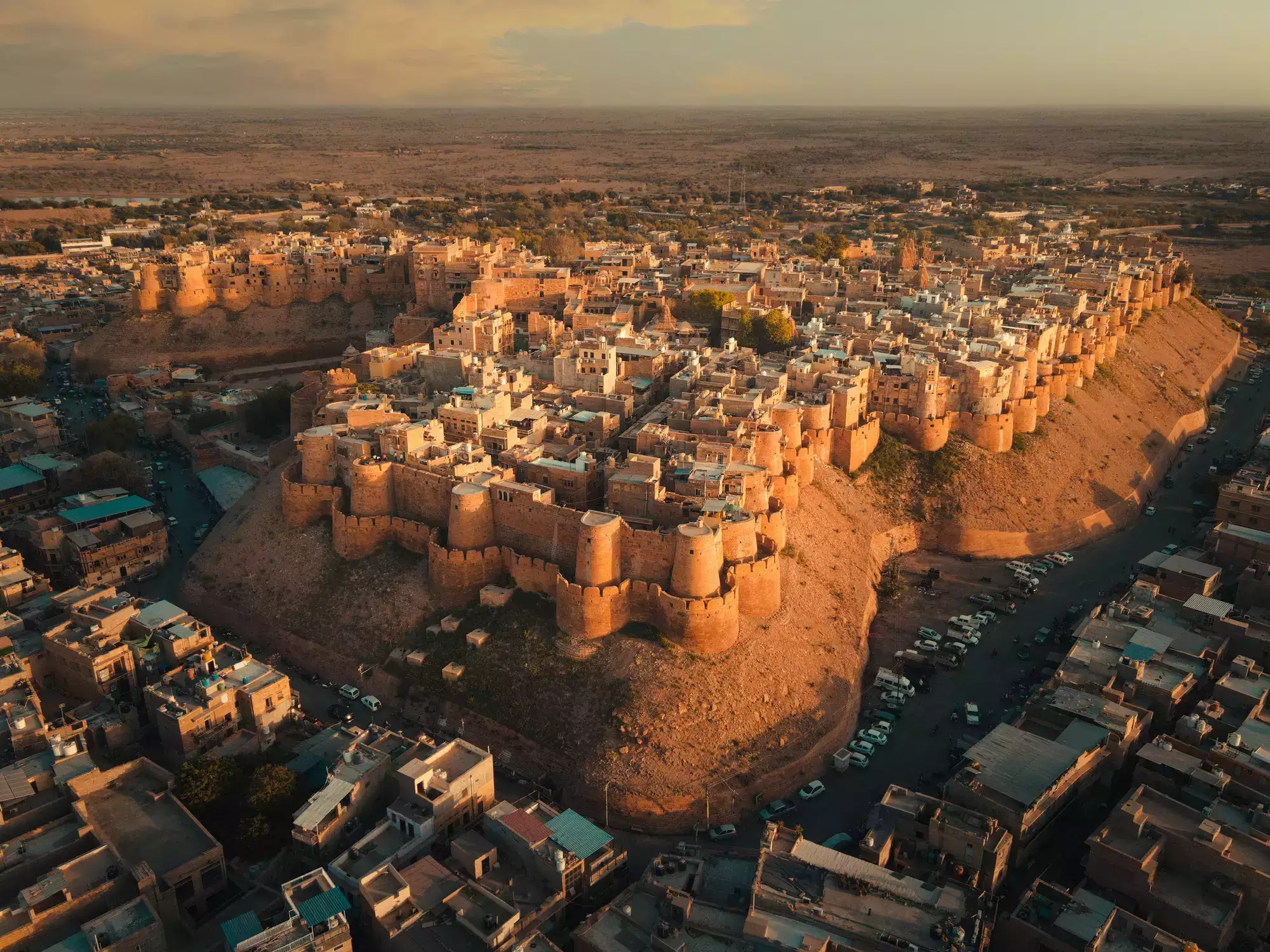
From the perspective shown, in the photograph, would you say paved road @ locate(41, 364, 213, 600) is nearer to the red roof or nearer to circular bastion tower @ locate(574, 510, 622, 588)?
circular bastion tower @ locate(574, 510, 622, 588)

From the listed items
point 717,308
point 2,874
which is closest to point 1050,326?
point 717,308

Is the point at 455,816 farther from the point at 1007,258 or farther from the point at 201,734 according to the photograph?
the point at 1007,258

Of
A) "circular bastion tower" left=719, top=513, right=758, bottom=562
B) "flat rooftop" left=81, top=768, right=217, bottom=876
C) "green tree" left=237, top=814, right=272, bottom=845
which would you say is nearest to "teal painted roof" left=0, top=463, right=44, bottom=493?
"flat rooftop" left=81, top=768, right=217, bottom=876

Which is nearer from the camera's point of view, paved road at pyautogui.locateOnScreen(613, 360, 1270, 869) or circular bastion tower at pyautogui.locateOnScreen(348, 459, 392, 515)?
paved road at pyautogui.locateOnScreen(613, 360, 1270, 869)

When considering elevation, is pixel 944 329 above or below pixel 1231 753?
above

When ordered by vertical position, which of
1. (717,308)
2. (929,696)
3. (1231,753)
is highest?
(717,308)

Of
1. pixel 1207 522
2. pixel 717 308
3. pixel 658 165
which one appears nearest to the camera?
pixel 1207 522
